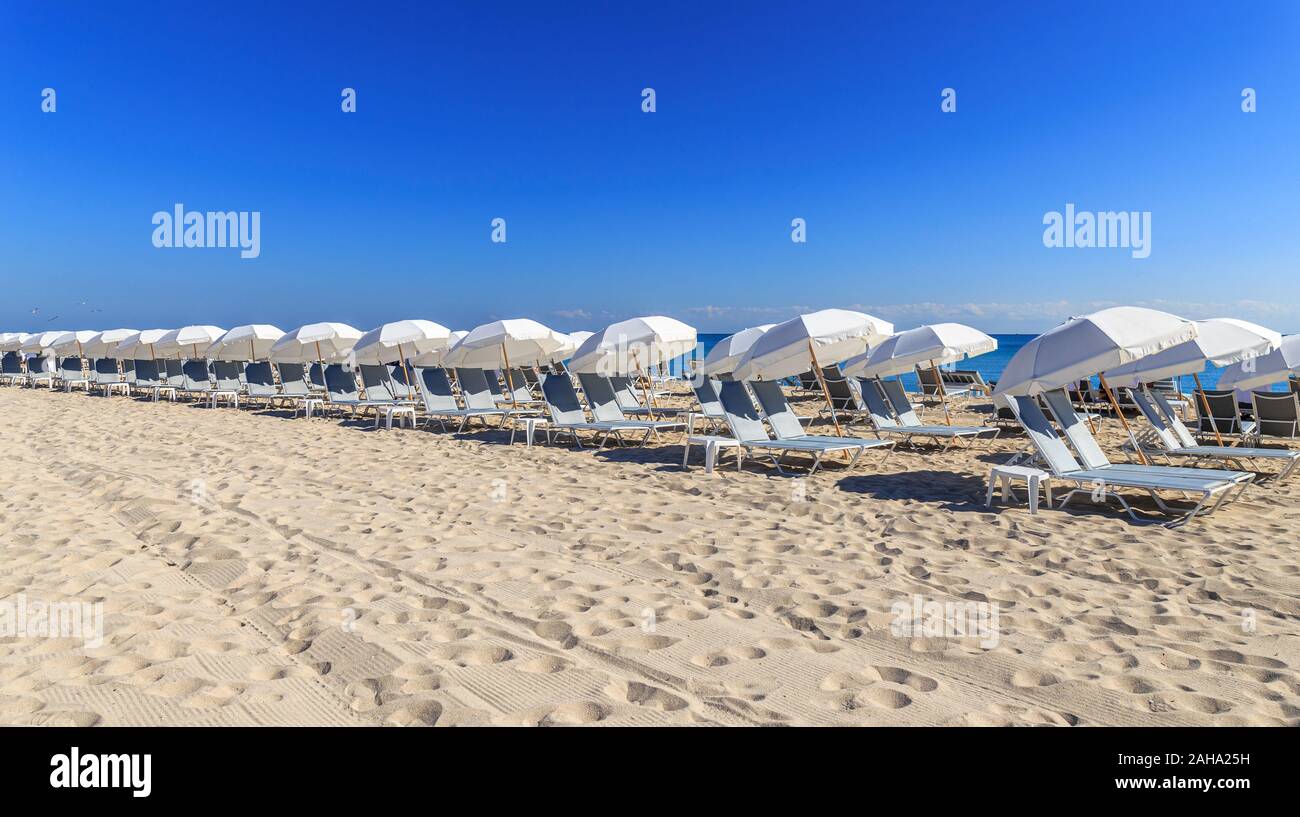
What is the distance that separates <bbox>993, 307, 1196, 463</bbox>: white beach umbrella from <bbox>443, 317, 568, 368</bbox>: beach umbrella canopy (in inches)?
279

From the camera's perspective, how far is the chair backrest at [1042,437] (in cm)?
620

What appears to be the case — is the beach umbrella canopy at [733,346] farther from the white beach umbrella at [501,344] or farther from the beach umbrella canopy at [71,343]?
the beach umbrella canopy at [71,343]

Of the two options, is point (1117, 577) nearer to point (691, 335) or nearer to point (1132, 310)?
point (1132, 310)

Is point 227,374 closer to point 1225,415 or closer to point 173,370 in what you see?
point 173,370

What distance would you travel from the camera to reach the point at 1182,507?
577cm

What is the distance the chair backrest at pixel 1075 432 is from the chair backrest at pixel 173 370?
18996 millimetres

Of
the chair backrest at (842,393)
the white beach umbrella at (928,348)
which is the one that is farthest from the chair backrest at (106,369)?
the white beach umbrella at (928,348)

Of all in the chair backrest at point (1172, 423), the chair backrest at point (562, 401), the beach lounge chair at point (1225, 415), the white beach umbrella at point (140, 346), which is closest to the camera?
the chair backrest at point (1172, 423)

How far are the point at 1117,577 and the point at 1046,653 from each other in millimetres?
1407

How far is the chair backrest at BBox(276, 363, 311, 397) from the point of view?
1545 centimetres

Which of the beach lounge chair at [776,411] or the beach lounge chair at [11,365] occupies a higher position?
the beach lounge chair at [11,365]

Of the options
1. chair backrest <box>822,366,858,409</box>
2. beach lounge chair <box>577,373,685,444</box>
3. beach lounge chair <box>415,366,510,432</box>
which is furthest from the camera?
beach lounge chair <box>415,366,510,432</box>

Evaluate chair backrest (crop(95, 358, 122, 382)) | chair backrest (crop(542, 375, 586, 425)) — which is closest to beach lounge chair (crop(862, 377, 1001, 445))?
chair backrest (crop(542, 375, 586, 425))

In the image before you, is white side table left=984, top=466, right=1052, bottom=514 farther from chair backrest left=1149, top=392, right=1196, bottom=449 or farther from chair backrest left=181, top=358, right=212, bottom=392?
chair backrest left=181, top=358, right=212, bottom=392
